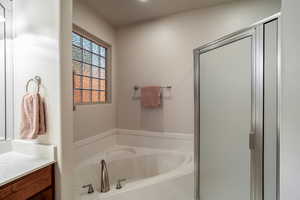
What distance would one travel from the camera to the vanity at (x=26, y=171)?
2.92ft

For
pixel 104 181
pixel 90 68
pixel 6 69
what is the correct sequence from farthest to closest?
pixel 90 68 → pixel 104 181 → pixel 6 69

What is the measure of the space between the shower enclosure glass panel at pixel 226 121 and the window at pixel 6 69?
5.71ft

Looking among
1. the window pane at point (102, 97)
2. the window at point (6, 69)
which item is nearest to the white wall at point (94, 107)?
the window pane at point (102, 97)

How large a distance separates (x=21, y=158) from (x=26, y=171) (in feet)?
1.06

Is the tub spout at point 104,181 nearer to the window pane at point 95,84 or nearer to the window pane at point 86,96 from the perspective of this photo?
the window pane at point 86,96

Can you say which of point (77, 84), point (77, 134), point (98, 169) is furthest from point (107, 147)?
point (77, 84)

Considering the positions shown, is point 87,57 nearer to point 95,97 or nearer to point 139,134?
point 95,97

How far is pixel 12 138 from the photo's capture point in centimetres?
131

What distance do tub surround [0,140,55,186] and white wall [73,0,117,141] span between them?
72 cm

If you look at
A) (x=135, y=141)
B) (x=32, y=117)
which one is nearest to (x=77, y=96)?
(x=32, y=117)

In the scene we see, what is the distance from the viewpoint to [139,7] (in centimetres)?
224

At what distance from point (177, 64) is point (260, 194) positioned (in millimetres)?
1869

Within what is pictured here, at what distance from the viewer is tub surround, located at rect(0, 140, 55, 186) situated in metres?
0.93

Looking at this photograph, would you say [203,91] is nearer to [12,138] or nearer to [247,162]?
[247,162]
